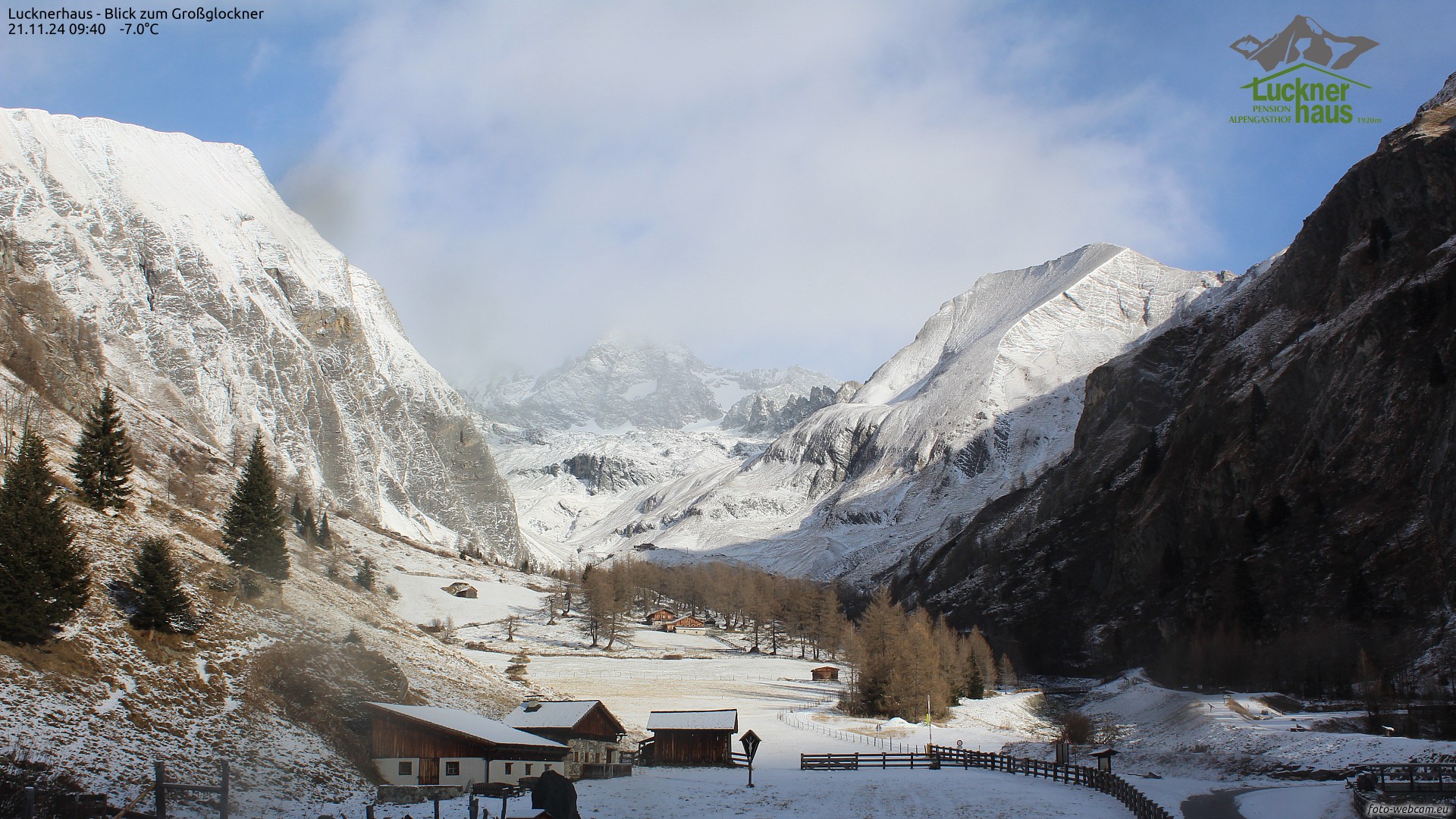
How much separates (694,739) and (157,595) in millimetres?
28143

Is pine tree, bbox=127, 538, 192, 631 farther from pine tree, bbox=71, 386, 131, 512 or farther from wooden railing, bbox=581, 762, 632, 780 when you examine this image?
wooden railing, bbox=581, 762, 632, 780

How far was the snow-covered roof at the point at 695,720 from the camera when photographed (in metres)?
53.7

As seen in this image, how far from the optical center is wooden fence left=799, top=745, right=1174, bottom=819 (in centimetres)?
4672

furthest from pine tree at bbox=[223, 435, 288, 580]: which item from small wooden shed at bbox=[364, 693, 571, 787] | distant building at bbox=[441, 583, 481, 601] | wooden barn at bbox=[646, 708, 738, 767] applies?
distant building at bbox=[441, 583, 481, 601]

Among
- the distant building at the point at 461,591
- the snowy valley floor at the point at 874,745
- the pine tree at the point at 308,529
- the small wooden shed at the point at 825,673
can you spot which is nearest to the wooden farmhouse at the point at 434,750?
the snowy valley floor at the point at 874,745

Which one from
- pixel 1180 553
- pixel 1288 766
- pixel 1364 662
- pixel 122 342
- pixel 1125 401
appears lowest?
pixel 1288 766

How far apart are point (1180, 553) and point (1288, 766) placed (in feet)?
200

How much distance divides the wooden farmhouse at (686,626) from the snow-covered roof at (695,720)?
79619mm

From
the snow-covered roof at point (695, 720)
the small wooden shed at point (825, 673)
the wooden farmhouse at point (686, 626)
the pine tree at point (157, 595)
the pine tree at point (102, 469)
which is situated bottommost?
the small wooden shed at point (825, 673)

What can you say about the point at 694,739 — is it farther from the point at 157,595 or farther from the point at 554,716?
the point at 157,595

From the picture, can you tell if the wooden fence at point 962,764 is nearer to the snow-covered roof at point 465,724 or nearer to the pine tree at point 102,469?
the snow-covered roof at point 465,724

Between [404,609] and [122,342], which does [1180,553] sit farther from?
[122,342]

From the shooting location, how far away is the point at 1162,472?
116 m

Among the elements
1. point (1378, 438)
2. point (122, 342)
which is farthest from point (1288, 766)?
point (122, 342)
